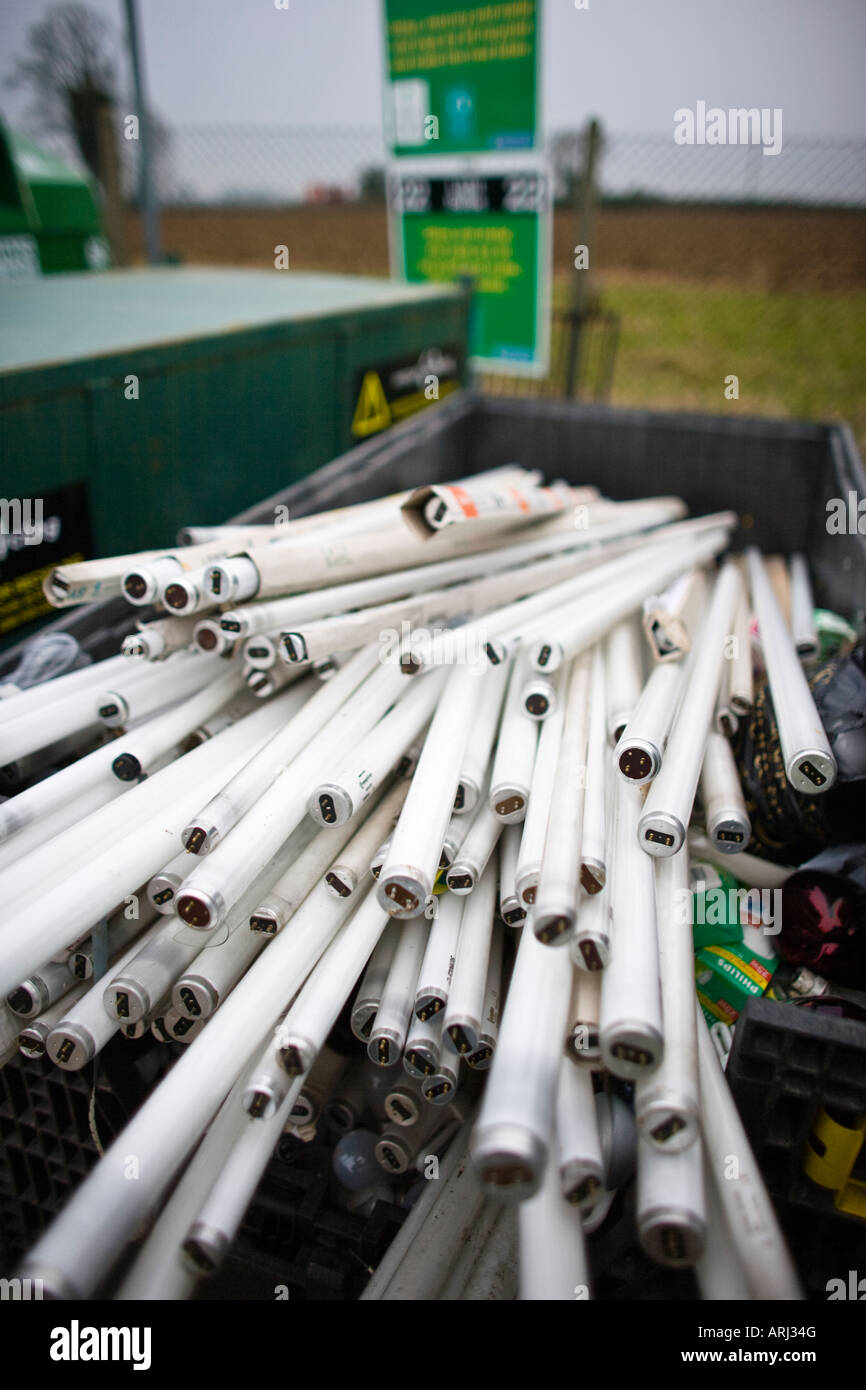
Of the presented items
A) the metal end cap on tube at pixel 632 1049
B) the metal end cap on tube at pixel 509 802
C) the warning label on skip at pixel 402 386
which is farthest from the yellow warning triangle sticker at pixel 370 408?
the metal end cap on tube at pixel 632 1049

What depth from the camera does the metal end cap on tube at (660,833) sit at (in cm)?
142

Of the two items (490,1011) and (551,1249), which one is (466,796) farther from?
(551,1249)

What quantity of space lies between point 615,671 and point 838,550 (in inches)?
40.3

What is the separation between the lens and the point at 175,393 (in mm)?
2666

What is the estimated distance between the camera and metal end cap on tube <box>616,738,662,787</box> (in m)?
1.54

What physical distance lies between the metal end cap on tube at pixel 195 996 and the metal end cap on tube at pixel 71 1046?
0.15m

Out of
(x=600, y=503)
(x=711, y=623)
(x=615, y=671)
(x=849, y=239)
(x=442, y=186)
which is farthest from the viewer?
(x=849, y=239)

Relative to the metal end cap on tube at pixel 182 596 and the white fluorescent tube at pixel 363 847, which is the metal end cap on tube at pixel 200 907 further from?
the metal end cap on tube at pixel 182 596

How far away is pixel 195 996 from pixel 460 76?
6075 millimetres

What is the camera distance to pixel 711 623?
224 centimetres

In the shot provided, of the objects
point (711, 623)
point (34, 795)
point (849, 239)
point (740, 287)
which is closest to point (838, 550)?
point (711, 623)

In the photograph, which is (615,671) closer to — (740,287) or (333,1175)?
(333,1175)

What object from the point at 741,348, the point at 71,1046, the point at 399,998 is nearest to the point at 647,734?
the point at 399,998
